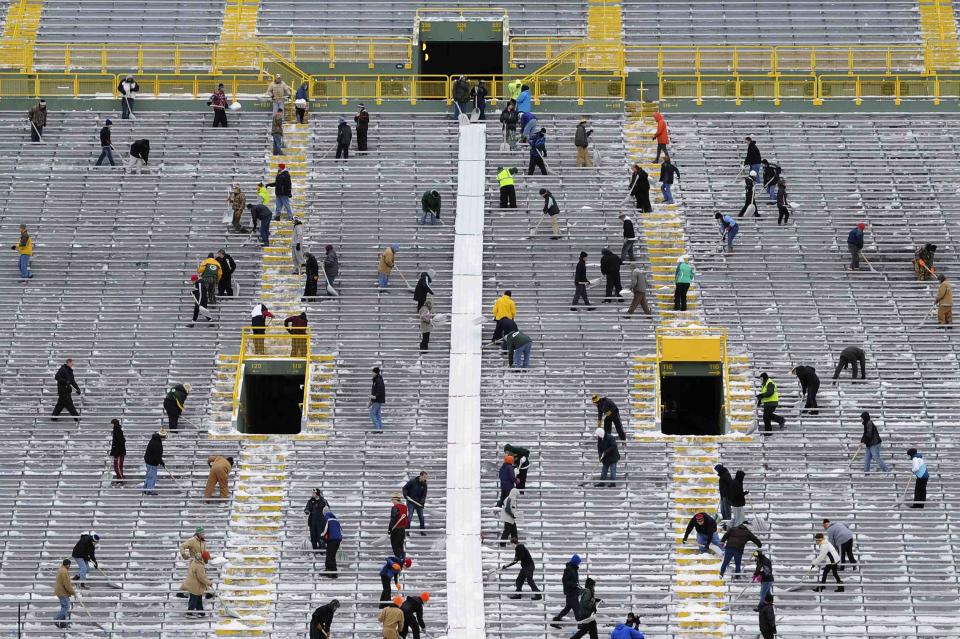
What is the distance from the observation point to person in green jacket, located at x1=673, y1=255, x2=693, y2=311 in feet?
177

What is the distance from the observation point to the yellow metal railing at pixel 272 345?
2088 inches

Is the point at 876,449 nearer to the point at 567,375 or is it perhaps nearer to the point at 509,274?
the point at 567,375

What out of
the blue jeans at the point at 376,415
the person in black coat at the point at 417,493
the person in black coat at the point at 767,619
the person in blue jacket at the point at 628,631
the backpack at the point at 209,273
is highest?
the backpack at the point at 209,273

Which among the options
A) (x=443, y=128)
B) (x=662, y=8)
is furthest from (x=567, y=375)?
(x=662, y=8)

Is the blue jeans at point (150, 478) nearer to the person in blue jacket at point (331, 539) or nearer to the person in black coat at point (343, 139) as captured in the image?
the person in blue jacket at point (331, 539)

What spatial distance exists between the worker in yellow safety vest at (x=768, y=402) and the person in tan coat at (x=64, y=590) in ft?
50.2

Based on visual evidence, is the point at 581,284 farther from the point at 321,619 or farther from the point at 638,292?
the point at 321,619

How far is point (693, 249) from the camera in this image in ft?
187

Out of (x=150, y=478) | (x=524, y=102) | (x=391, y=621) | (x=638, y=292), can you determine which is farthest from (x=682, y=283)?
(x=391, y=621)

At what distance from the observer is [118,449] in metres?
49.2

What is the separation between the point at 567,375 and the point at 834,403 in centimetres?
597

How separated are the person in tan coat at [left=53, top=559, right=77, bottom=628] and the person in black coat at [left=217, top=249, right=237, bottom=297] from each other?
1127cm

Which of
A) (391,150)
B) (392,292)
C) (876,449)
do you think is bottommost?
(876,449)

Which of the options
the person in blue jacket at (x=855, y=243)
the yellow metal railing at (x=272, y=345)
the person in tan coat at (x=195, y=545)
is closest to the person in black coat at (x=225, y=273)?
the yellow metal railing at (x=272, y=345)
